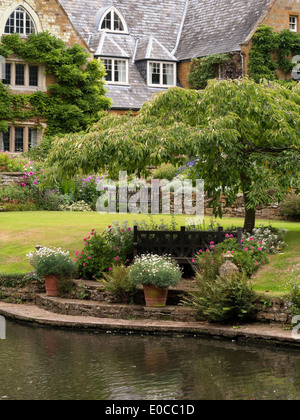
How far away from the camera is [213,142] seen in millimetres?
14992

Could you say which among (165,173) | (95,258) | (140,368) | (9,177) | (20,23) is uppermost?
(20,23)

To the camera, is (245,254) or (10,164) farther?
(10,164)

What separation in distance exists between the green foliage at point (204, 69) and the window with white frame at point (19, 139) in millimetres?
8828

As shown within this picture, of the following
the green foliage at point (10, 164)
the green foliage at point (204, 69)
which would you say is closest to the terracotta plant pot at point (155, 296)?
the green foliage at point (10, 164)

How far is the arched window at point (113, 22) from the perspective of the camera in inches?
1475

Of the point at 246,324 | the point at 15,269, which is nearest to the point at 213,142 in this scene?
the point at 246,324

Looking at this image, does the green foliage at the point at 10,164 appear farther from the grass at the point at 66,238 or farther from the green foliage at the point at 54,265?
the green foliage at the point at 54,265

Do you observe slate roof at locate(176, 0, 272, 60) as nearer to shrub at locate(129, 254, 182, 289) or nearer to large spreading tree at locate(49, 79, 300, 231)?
large spreading tree at locate(49, 79, 300, 231)

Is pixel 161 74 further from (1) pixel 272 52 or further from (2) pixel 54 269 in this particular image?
(2) pixel 54 269

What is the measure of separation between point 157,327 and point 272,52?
24.4 meters

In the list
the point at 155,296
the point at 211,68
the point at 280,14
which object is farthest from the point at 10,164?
the point at 280,14

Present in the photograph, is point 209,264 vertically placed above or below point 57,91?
below

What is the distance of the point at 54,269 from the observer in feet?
51.0
